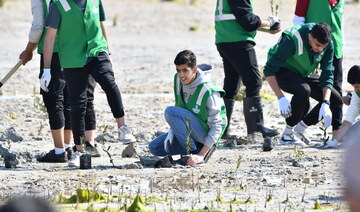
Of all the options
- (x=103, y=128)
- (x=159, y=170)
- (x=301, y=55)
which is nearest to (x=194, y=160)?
(x=159, y=170)

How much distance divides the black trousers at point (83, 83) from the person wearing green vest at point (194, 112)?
0.53 meters

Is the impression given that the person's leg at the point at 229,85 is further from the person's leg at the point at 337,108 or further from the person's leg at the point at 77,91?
the person's leg at the point at 77,91

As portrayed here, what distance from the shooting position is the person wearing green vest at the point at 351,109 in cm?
770

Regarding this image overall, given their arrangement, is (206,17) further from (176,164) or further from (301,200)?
(301,200)

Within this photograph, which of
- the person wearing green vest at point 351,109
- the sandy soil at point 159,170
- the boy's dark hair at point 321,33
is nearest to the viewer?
the sandy soil at point 159,170

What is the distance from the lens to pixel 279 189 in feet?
19.8

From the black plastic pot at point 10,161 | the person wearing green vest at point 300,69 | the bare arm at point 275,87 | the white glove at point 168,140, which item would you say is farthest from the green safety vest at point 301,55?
the black plastic pot at point 10,161

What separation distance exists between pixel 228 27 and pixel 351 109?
143 centimetres

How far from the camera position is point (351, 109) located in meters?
7.98

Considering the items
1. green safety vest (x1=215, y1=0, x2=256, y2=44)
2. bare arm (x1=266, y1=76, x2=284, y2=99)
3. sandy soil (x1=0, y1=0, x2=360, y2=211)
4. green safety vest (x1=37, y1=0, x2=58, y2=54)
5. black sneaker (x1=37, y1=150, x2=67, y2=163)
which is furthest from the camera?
green safety vest (x1=215, y1=0, x2=256, y2=44)

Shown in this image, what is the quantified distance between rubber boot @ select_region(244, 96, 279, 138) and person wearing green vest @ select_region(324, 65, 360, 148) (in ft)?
2.14

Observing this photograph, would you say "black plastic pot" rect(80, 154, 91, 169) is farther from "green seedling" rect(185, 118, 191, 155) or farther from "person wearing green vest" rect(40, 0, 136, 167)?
"green seedling" rect(185, 118, 191, 155)

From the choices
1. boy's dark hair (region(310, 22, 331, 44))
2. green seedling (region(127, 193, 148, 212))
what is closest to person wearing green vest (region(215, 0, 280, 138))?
boy's dark hair (region(310, 22, 331, 44))

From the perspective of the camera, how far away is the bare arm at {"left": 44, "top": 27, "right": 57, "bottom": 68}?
6996 mm
